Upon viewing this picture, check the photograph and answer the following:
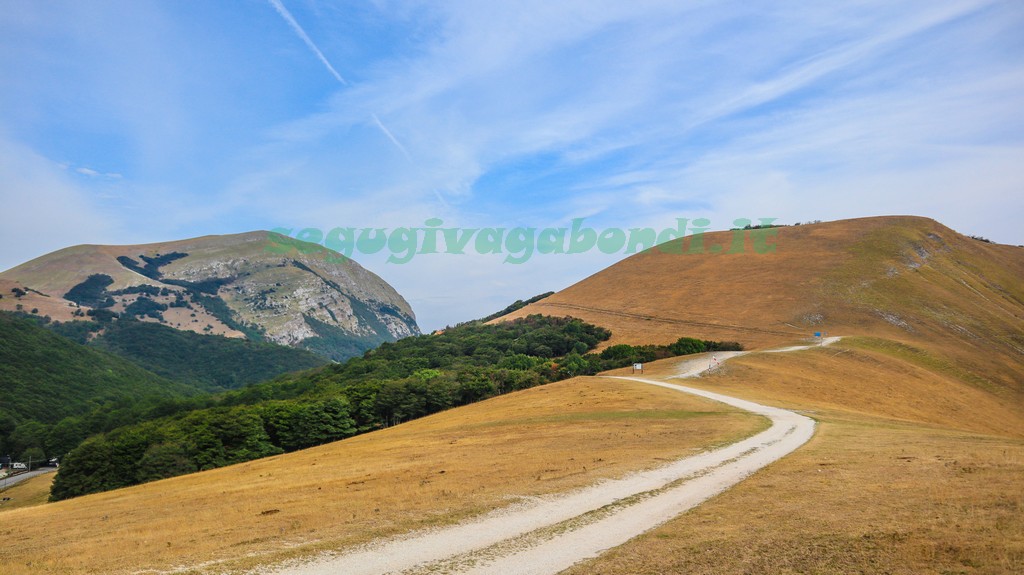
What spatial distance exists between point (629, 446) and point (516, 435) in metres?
9.27

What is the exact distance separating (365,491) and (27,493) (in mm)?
86391

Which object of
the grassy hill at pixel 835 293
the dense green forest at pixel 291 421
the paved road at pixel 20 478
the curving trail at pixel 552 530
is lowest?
the paved road at pixel 20 478

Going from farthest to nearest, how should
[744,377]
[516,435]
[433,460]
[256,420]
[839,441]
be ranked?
[256,420] < [744,377] < [516,435] < [433,460] < [839,441]

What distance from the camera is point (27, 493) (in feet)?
252

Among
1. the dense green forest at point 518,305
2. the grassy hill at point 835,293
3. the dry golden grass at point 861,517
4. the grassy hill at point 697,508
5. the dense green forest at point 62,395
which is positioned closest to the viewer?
the dry golden grass at point 861,517

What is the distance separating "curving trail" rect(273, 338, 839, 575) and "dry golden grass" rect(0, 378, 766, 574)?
1.09m

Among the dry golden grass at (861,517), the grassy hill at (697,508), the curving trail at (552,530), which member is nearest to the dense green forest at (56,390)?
the grassy hill at (697,508)

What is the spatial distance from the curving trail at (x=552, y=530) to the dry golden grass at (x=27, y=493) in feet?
245

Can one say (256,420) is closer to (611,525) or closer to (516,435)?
(516,435)

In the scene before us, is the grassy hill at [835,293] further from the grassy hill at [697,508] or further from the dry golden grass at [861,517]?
the dry golden grass at [861,517]

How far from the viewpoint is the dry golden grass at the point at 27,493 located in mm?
68500

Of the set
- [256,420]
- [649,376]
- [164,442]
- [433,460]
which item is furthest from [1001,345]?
[164,442]

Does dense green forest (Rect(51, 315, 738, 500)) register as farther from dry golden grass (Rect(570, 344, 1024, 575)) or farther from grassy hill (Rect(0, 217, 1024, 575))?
dry golden grass (Rect(570, 344, 1024, 575))

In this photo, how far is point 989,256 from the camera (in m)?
127
